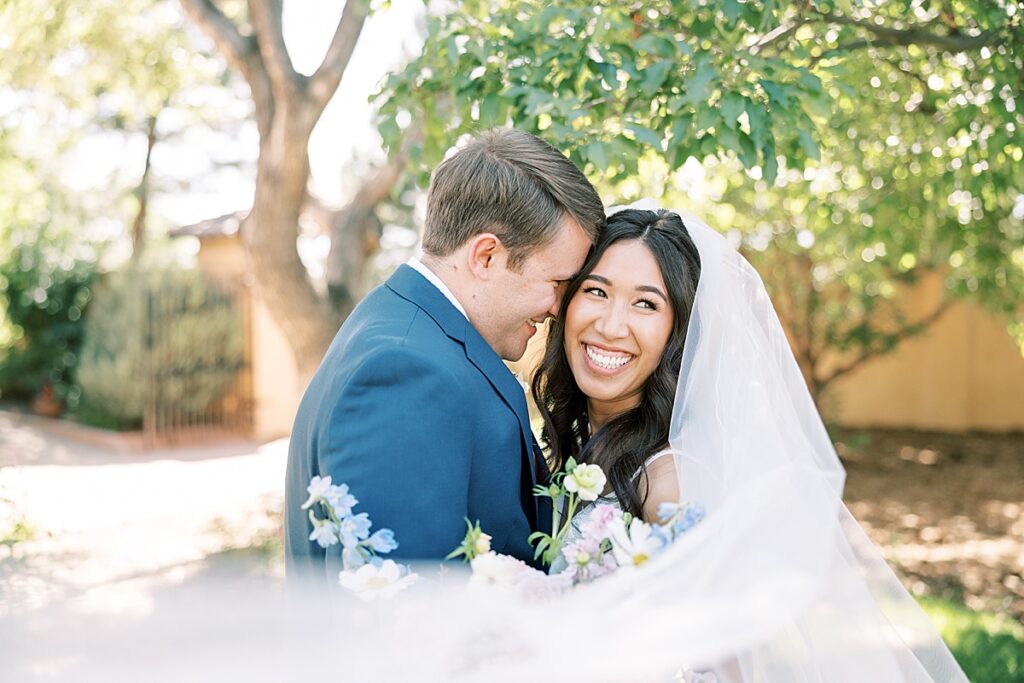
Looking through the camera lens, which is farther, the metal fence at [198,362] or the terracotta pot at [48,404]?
the terracotta pot at [48,404]

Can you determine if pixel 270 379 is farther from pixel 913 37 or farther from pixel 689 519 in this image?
pixel 689 519

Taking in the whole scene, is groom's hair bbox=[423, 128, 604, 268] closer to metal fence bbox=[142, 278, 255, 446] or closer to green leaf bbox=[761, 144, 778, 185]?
green leaf bbox=[761, 144, 778, 185]

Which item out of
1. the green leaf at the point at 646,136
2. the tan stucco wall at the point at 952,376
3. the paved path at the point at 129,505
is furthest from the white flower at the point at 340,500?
the tan stucco wall at the point at 952,376

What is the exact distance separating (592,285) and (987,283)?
5500 mm

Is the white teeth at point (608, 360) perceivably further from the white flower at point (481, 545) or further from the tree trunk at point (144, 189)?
the tree trunk at point (144, 189)

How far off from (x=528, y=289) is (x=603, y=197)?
17.2ft

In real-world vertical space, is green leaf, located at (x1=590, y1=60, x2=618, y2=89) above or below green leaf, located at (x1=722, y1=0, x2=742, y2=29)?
below

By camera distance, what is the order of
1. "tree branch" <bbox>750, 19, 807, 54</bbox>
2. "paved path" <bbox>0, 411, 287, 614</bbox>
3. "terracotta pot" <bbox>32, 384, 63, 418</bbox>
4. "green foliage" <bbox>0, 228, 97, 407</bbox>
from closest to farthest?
"tree branch" <bbox>750, 19, 807, 54</bbox> → "paved path" <bbox>0, 411, 287, 614</bbox> → "green foliage" <bbox>0, 228, 97, 407</bbox> → "terracotta pot" <bbox>32, 384, 63, 418</bbox>

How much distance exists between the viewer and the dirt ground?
7.34 m

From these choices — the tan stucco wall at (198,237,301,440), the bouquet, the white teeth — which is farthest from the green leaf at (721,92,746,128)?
the tan stucco wall at (198,237,301,440)

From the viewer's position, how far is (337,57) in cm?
630

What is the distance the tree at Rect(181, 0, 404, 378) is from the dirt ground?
4.70 m

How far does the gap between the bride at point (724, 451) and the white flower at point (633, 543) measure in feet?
0.16

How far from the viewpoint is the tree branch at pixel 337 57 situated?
20.3 ft
